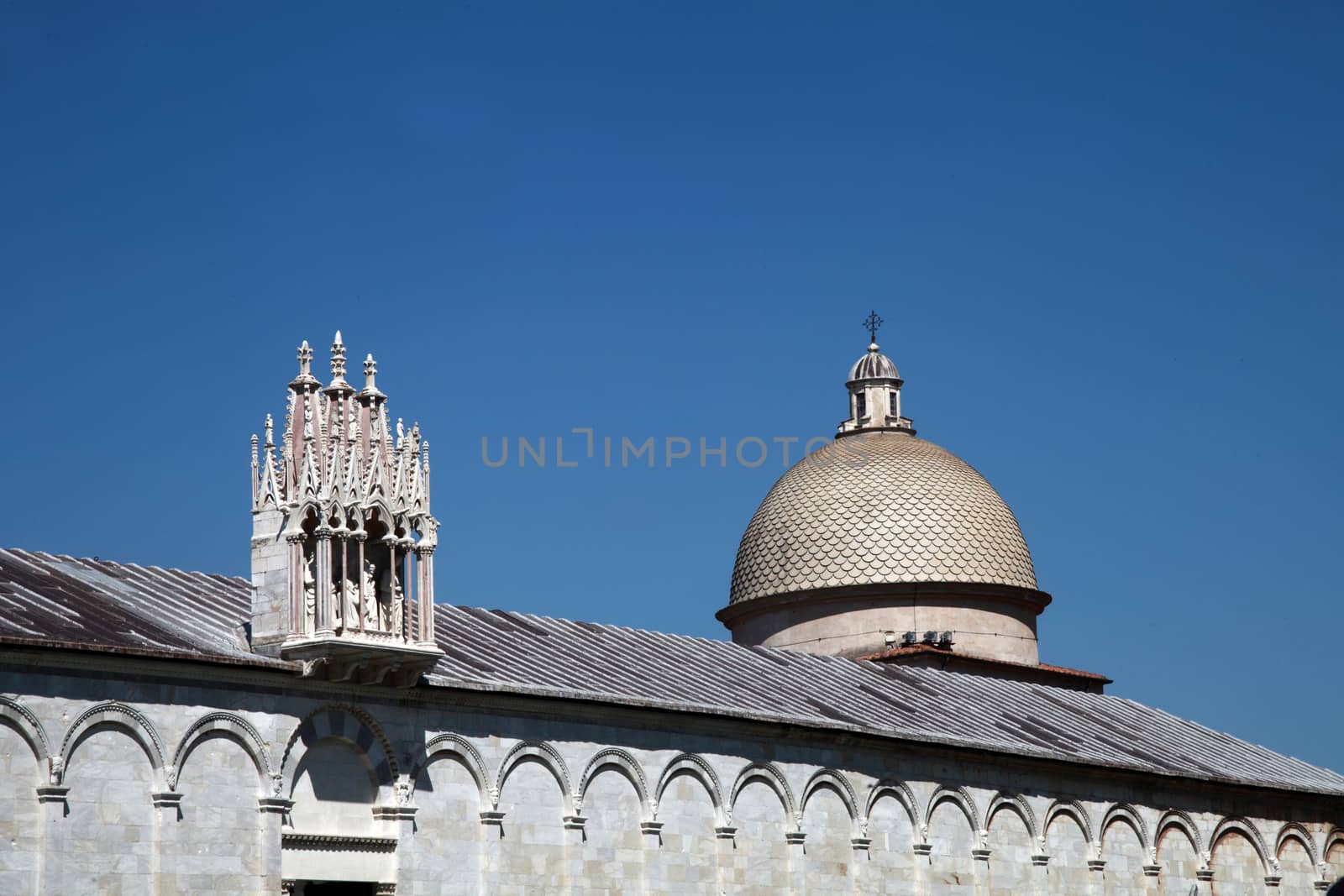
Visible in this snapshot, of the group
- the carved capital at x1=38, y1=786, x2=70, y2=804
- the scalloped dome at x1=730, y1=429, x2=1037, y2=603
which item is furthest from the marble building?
the scalloped dome at x1=730, y1=429, x2=1037, y2=603

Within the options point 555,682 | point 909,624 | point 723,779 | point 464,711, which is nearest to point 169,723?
point 464,711

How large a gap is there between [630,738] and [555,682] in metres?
1.82

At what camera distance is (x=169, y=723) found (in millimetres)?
30891

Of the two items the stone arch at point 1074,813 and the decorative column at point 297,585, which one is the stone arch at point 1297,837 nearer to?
the stone arch at point 1074,813

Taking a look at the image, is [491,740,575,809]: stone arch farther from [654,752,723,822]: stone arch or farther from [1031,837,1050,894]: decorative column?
[1031,837,1050,894]: decorative column

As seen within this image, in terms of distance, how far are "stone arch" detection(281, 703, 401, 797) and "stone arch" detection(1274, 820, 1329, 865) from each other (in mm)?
24951

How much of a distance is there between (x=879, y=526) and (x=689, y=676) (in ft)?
72.2

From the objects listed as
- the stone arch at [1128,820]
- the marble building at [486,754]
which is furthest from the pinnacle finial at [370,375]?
the stone arch at [1128,820]

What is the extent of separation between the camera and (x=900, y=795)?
42844 millimetres

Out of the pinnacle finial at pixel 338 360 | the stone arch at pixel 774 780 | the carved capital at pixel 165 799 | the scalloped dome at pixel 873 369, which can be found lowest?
the carved capital at pixel 165 799

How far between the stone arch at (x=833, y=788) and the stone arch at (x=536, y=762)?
5921 millimetres

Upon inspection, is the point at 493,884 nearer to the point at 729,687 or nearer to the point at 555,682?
the point at 555,682

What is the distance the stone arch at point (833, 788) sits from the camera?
41.0 meters

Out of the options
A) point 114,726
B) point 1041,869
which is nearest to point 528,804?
point 114,726
